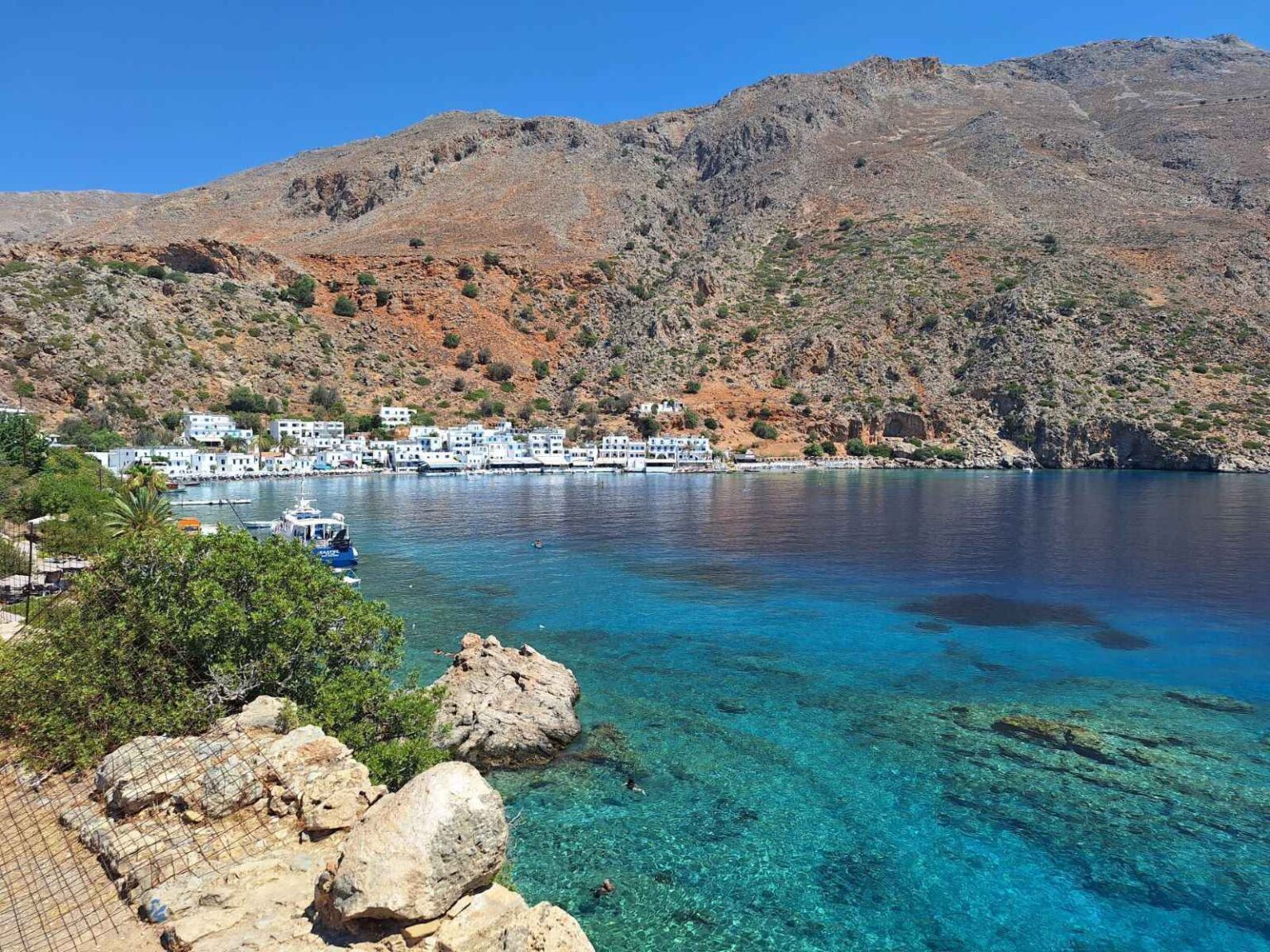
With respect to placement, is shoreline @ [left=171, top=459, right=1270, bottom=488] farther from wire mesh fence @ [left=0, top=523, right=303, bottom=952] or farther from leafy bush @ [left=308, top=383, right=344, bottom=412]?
wire mesh fence @ [left=0, top=523, right=303, bottom=952]

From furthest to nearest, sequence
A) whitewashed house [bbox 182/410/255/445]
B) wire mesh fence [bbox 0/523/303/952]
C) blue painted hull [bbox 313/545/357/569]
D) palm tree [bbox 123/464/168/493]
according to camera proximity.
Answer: whitewashed house [bbox 182/410/255/445]
palm tree [bbox 123/464/168/493]
blue painted hull [bbox 313/545/357/569]
wire mesh fence [bbox 0/523/303/952]

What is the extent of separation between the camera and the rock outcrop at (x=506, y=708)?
1448cm

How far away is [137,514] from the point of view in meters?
23.9

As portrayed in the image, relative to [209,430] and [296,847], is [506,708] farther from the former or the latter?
[209,430]

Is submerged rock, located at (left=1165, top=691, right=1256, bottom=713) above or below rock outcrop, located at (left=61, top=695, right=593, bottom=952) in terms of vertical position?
below

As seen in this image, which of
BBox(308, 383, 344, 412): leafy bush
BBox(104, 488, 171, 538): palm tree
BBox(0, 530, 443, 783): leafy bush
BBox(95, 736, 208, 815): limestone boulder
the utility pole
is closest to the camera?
BBox(95, 736, 208, 815): limestone boulder

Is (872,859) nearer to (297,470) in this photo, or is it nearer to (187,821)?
(187,821)

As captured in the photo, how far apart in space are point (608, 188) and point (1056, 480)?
3996 inches

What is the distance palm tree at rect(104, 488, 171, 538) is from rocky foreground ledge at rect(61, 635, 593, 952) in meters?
17.0

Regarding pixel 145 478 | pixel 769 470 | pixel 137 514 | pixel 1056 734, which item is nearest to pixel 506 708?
pixel 1056 734

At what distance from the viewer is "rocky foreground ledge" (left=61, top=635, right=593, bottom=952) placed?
6121 millimetres

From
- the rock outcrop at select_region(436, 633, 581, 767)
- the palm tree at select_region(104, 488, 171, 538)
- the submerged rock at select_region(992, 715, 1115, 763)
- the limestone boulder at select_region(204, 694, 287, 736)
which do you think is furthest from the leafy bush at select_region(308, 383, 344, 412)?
the submerged rock at select_region(992, 715, 1115, 763)

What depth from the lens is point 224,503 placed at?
2371 inches

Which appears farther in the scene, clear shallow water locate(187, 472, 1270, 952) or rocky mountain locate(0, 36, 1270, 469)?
rocky mountain locate(0, 36, 1270, 469)
